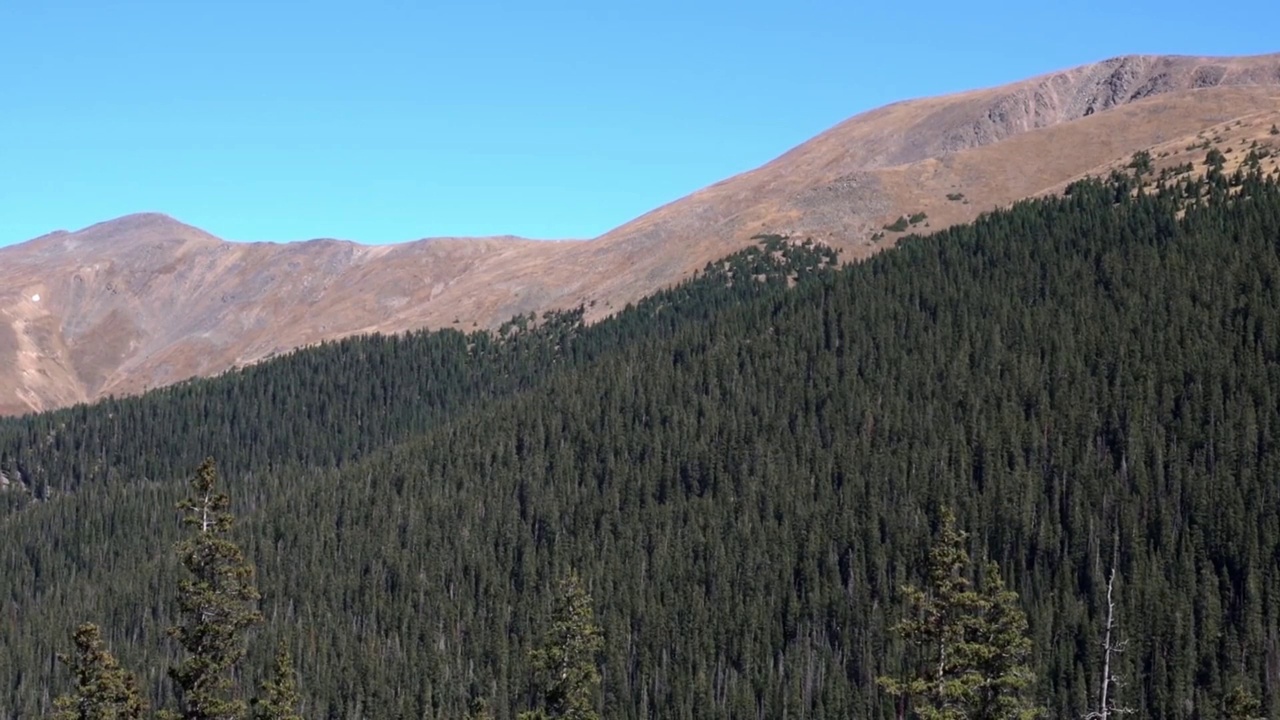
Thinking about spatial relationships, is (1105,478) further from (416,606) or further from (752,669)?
(416,606)

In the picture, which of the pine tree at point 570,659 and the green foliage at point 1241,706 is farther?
the pine tree at point 570,659

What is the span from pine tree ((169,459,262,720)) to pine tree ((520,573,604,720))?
452 inches

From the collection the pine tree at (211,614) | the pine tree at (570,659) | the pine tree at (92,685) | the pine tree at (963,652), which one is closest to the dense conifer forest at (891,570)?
the pine tree at (570,659)

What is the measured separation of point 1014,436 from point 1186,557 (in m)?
33.2

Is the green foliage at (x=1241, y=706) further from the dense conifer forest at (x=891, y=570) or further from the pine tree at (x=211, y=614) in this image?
the dense conifer forest at (x=891, y=570)

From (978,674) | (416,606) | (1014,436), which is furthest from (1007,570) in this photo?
(978,674)

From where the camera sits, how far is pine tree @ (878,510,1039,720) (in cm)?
4166

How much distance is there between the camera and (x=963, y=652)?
138 ft

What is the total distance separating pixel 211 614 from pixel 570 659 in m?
13.4

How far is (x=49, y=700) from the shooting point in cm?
16625

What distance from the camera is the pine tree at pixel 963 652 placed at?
137 feet

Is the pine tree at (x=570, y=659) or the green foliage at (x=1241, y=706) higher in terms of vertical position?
the pine tree at (x=570, y=659)

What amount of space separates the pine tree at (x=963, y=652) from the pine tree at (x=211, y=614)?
63.6 ft

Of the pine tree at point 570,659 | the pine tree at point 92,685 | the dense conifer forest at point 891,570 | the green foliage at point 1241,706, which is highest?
the pine tree at point 92,685
